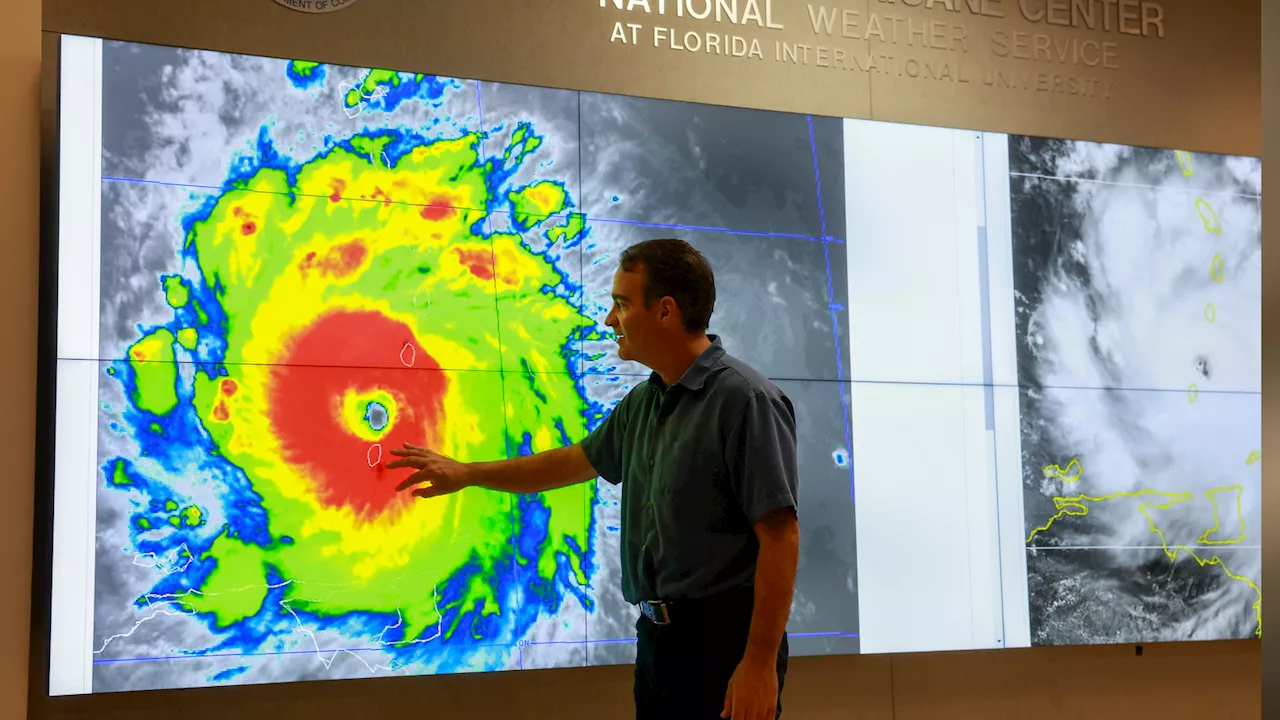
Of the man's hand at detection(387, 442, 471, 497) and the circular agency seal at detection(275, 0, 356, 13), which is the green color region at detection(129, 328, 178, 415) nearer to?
the man's hand at detection(387, 442, 471, 497)

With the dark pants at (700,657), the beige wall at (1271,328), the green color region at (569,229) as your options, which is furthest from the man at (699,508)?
the beige wall at (1271,328)

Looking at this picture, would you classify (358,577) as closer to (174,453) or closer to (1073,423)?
(174,453)

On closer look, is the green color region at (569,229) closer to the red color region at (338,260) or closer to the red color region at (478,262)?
the red color region at (478,262)

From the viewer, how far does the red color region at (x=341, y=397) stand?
9.51 ft

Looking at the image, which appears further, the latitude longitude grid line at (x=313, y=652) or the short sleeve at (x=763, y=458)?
the latitude longitude grid line at (x=313, y=652)

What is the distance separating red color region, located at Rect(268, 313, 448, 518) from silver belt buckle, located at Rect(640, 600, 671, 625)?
0.97 metres

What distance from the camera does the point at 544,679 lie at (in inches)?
127

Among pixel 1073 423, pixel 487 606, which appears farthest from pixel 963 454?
pixel 487 606

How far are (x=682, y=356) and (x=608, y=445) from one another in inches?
12.7

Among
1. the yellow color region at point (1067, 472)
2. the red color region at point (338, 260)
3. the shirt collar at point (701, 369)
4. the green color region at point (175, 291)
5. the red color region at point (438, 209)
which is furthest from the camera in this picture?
the yellow color region at point (1067, 472)

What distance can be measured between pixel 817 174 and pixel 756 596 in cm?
167

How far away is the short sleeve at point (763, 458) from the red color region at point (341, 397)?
1102mm

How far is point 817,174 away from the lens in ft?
11.2

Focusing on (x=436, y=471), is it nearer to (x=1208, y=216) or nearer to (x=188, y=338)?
(x=188, y=338)
